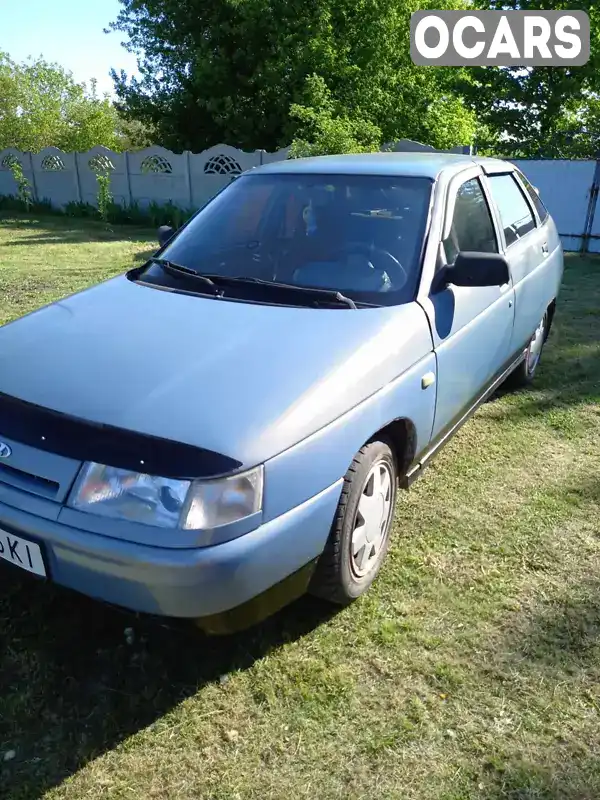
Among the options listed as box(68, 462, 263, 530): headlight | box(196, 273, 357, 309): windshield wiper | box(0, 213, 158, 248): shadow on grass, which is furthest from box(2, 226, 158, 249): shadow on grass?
box(68, 462, 263, 530): headlight

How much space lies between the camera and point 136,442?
6.26ft

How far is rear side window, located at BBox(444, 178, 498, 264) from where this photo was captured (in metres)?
3.26

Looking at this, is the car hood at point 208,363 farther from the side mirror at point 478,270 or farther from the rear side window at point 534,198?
the rear side window at point 534,198

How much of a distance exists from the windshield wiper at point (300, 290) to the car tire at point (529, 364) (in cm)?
240

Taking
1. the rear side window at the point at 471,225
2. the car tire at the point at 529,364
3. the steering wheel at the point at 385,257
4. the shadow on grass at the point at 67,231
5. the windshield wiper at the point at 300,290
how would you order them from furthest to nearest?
the shadow on grass at the point at 67,231
the car tire at the point at 529,364
the rear side window at the point at 471,225
the steering wheel at the point at 385,257
the windshield wiper at the point at 300,290

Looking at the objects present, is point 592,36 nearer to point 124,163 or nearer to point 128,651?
point 124,163

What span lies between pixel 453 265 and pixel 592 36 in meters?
26.5

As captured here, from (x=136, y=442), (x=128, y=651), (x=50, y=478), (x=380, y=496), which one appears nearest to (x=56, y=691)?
(x=128, y=651)

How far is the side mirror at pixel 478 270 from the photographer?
2893 mm

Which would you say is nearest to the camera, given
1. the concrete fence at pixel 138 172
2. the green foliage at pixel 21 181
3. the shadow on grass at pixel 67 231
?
the shadow on grass at pixel 67 231

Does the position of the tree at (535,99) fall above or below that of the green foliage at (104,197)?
above

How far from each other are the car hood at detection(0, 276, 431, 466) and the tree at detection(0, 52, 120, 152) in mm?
25035

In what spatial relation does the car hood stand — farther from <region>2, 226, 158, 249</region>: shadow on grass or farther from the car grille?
<region>2, 226, 158, 249</region>: shadow on grass

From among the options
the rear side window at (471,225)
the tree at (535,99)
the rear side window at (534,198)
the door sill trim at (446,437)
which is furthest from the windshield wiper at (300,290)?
the tree at (535,99)
